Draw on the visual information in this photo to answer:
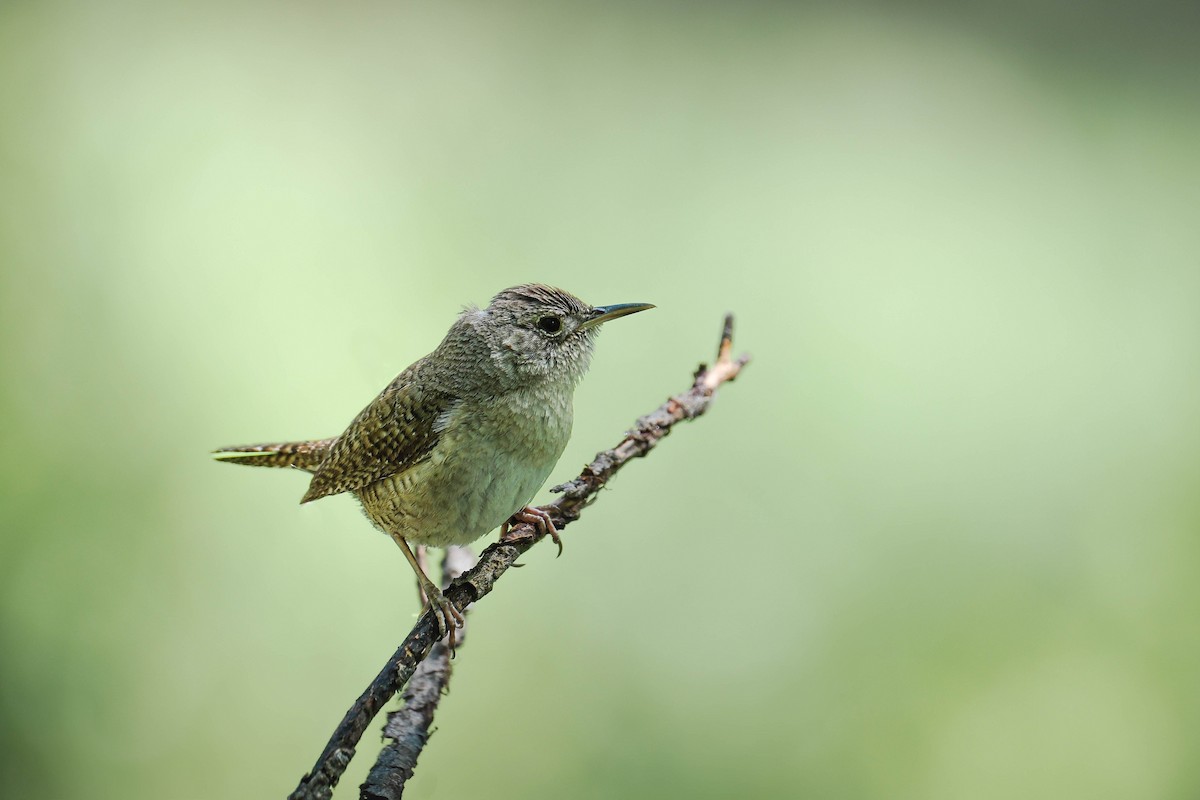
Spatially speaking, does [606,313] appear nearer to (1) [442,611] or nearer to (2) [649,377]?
(1) [442,611]

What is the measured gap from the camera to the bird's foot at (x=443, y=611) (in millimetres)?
1849

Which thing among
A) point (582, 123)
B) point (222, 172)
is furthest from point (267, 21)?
point (582, 123)

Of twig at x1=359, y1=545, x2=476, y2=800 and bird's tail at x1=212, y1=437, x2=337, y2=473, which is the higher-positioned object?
bird's tail at x1=212, y1=437, x2=337, y2=473

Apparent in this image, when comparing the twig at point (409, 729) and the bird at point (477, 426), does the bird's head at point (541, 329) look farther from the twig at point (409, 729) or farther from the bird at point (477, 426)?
the twig at point (409, 729)

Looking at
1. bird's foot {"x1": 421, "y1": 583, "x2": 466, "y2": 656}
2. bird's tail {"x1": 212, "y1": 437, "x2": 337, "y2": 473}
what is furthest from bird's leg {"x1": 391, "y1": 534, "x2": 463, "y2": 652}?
bird's tail {"x1": 212, "y1": 437, "x2": 337, "y2": 473}

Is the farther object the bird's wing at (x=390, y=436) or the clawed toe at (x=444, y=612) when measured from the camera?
the bird's wing at (x=390, y=436)

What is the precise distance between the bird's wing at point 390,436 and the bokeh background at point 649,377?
0.86m

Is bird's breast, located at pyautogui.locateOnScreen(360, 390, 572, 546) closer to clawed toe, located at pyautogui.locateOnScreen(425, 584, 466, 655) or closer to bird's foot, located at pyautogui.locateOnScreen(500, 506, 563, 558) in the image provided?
bird's foot, located at pyautogui.locateOnScreen(500, 506, 563, 558)

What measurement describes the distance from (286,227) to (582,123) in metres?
1.12

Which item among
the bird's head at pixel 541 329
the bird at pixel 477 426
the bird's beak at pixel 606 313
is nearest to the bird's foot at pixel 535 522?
the bird at pixel 477 426

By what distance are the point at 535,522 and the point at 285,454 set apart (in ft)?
2.53

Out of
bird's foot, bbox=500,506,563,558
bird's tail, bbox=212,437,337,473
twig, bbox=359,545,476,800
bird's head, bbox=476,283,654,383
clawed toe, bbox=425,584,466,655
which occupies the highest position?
bird's head, bbox=476,283,654,383

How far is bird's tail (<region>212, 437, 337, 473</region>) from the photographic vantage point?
2396mm

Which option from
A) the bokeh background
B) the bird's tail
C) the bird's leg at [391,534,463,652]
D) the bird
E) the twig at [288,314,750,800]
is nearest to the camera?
the twig at [288,314,750,800]
